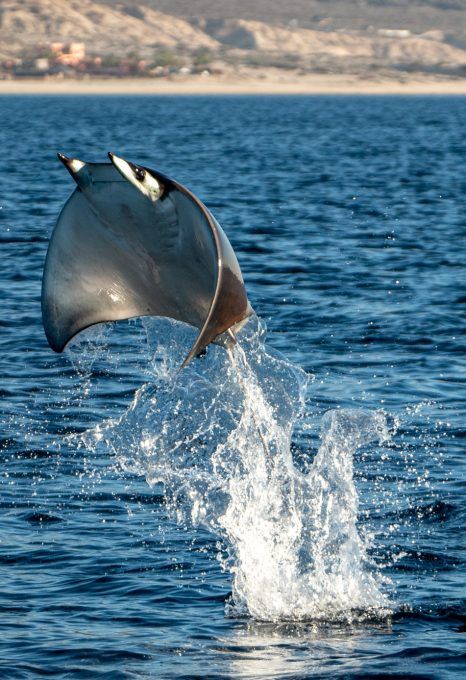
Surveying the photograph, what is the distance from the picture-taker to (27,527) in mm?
12289

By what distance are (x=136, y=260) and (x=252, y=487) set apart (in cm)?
303

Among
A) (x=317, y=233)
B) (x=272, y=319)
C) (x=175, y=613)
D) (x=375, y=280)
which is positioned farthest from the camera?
(x=317, y=233)

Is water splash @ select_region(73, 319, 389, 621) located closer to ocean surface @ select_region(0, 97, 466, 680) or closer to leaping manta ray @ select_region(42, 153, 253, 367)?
ocean surface @ select_region(0, 97, 466, 680)

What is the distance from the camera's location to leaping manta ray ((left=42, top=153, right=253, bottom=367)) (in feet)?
29.1

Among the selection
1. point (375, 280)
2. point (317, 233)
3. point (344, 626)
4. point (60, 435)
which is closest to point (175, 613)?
point (344, 626)

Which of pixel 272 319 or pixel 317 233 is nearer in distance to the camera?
pixel 272 319

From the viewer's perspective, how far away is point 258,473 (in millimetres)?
12125

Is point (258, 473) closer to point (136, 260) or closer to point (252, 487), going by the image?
point (252, 487)

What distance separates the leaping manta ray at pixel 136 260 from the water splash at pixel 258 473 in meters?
0.92

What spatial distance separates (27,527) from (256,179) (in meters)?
35.8

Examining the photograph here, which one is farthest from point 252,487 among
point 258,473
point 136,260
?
point 136,260

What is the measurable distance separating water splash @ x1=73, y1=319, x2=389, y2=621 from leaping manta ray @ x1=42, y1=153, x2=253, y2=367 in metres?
0.92

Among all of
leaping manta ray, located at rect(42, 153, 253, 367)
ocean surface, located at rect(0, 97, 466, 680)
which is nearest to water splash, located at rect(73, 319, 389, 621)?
ocean surface, located at rect(0, 97, 466, 680)

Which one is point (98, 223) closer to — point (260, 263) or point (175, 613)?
point (175, 613)
